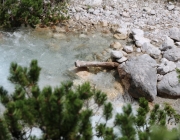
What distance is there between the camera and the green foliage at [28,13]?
25.2 ft

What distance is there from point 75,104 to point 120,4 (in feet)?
21.5

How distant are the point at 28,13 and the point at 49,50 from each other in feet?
3.64

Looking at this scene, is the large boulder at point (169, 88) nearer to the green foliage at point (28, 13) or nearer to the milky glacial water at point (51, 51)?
the milky glacial water at point (51, 51)

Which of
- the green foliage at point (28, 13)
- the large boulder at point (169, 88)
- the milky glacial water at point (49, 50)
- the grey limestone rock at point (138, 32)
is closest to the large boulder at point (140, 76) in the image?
the large boulder at point (169, 88)

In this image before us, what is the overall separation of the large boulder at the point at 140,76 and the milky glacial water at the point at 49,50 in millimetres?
943

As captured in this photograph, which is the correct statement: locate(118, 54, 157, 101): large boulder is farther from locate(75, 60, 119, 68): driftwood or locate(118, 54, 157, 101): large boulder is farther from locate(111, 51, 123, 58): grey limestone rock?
locate(111, 51, 123, 58): grey limestone rock

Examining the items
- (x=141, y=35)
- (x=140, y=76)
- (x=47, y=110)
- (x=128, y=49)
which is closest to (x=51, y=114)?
(x=47, y=110)

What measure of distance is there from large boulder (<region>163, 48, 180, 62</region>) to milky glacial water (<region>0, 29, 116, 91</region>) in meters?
1.36

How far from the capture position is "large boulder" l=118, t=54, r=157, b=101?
6.20 m

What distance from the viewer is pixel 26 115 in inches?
119

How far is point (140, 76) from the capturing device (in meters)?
6.34

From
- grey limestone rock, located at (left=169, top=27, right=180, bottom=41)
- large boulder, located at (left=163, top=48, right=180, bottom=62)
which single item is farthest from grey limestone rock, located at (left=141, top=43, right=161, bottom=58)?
grey limestone rock, located at (left=169, top=27, right=180, bottom=41)

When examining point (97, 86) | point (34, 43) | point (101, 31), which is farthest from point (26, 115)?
point (101, 31)

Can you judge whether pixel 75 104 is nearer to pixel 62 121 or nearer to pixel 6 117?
pixel 62 121
